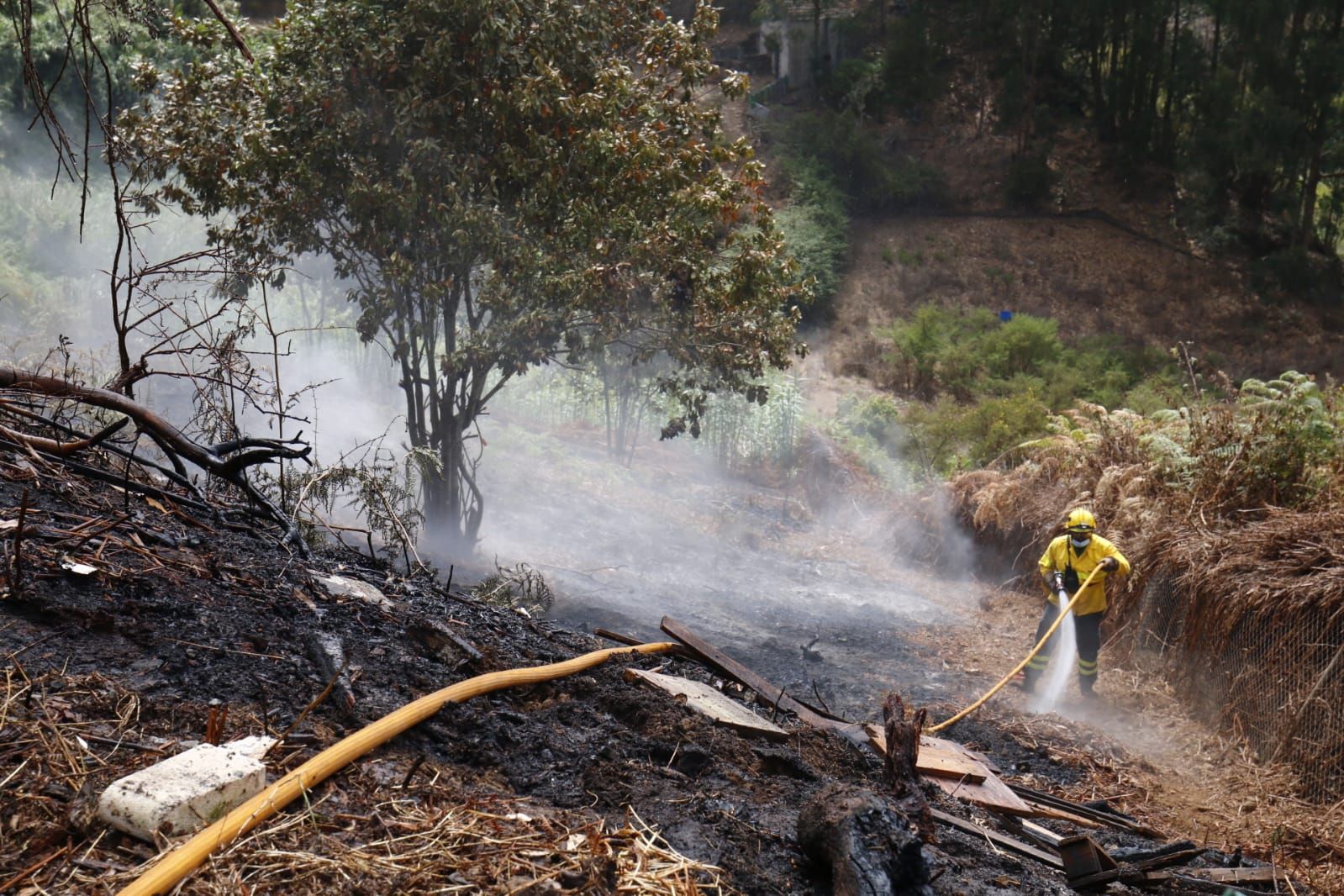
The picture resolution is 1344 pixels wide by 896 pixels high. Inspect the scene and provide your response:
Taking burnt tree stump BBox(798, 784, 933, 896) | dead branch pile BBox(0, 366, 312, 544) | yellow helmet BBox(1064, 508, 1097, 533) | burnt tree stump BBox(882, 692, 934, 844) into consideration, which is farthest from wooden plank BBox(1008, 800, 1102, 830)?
dead branch pile BBox(0, 366, 312, 544)

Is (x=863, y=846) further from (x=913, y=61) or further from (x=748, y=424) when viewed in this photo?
(x=913, y=61)

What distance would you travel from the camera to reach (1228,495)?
29.9ft

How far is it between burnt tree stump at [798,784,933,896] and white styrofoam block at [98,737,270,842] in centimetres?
160

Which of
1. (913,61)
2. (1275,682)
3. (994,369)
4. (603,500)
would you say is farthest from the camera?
(913,61)

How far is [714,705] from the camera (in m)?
4.66

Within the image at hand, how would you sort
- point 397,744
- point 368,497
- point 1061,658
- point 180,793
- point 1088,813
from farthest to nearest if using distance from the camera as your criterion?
point 1061,658 → point 368,497 → point 1088,813 → point 397,744 → point 180,793

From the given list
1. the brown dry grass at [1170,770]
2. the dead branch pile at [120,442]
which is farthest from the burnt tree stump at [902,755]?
the dead branch pile at [120,442]

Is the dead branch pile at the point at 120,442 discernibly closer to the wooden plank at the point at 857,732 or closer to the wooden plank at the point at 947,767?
the wooden plank at the point at 857,732

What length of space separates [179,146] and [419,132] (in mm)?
2155

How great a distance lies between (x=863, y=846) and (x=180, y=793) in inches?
72.3

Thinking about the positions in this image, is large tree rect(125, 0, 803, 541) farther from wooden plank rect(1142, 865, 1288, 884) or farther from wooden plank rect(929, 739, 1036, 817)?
wooden plank rect(1142, 865, 1288, 884)

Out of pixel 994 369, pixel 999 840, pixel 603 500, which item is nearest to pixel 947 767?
pixel 999 840

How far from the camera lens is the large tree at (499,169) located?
28.7ft

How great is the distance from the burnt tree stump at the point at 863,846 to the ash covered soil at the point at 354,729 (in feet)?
0.41
